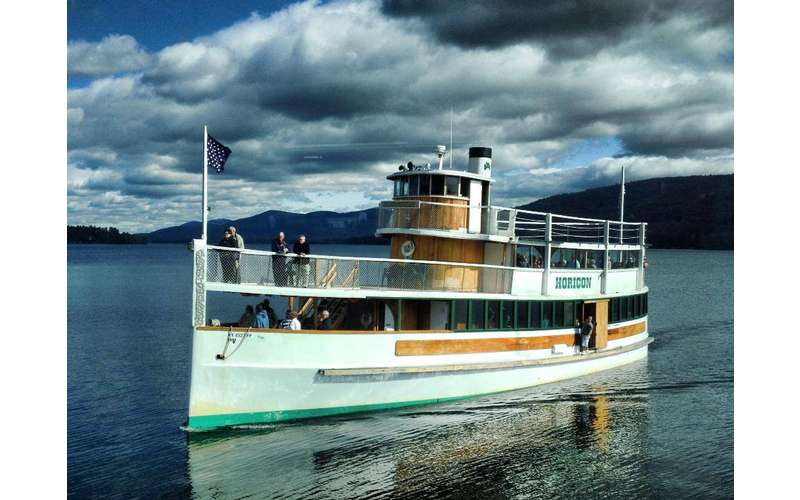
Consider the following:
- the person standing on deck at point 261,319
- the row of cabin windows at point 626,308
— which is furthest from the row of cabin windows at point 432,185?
the row of cabin windows at point 626,308

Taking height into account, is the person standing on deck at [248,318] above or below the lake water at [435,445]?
above

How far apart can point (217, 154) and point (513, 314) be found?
9.27m

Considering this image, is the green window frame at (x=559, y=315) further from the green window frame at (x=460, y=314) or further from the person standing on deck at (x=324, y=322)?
the person standing on deck at (x=324, y=322)

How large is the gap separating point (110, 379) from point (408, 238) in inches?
439

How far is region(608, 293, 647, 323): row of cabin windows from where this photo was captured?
2267cm

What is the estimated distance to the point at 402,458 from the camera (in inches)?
542

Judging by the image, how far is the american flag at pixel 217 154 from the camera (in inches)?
589

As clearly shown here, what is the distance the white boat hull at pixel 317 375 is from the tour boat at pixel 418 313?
0.03 metres

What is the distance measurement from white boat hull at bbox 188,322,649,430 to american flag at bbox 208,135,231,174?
3767mm

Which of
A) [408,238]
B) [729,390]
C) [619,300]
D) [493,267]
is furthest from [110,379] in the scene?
[729,390]

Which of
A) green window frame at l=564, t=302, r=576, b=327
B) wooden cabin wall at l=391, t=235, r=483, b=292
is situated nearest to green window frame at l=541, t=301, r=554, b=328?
green window frame at l=564, t=302, r=576, b=327

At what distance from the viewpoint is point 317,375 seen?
15.4 m

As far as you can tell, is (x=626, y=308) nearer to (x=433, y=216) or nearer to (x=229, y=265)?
(x=433, y=216)

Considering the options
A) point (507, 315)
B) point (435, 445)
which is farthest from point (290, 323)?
point (507, 315)
